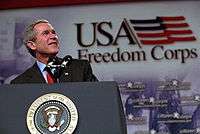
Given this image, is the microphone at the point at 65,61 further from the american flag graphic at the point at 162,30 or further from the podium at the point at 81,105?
the american flag graphic at the point at 162,30

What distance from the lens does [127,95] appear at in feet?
14.1

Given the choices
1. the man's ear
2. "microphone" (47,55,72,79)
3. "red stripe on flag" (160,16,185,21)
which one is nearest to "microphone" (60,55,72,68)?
"microphone" (47,55,72,79)

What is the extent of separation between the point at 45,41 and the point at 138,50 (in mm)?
2478

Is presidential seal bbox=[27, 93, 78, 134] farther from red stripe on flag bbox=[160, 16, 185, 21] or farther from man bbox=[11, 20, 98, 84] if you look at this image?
red stripe on flag bbox=[160, 16, 185, 21]

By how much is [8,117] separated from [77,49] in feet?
9.30

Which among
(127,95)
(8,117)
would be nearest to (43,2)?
(127,95)

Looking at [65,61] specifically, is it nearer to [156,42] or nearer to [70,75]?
[70,75]

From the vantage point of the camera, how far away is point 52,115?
162cm

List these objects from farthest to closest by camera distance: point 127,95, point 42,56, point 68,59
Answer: point 127,95 < point 42,56 < point 68,59

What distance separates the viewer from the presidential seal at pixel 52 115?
160 cm

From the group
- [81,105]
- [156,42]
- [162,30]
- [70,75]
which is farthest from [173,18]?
[81,105]

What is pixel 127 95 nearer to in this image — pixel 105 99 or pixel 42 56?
pixel 42 56

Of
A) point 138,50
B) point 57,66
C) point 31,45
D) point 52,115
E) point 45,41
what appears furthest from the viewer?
point 138,50

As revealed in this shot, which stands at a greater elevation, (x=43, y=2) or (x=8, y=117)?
(x=43, y=2)
